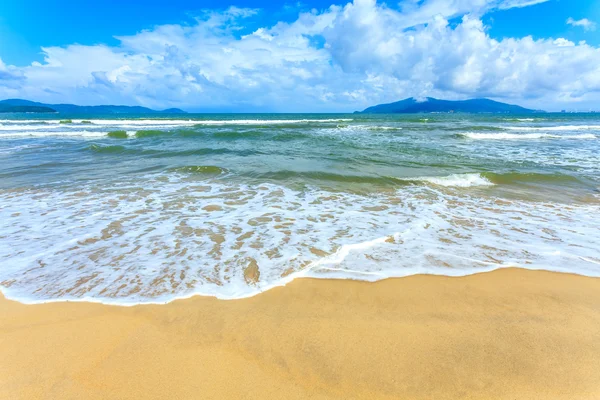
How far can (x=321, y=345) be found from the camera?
2535 millimetres

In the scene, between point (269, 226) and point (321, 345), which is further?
point (269, 226)

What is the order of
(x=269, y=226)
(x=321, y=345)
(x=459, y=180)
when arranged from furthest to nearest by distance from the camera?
(x=459, y=180)
(x=269, y=226)
(x=321, y=345)

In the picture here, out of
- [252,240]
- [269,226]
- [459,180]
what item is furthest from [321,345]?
[459,180]

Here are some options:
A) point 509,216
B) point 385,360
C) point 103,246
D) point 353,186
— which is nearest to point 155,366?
point 385,360

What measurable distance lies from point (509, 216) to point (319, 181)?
181 inches

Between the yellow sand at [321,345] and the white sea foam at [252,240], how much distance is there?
1.17ft

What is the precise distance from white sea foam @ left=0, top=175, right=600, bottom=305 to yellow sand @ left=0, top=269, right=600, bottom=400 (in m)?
0.36

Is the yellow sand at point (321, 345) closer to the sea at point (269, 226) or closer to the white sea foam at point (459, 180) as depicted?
the sea at point (269, 226)

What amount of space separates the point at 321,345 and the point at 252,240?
241 cm

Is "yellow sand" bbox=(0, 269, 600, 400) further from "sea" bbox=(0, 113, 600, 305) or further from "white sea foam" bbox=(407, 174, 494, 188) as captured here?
"white sea foam" bbox=(407, 174, 494, 188)

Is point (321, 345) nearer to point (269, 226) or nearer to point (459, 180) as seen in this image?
point (269, 226)

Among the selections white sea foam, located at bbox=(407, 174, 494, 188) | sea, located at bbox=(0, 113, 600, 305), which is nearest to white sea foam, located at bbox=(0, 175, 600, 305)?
sea, located at bbox=(0, 113, 600, 305)

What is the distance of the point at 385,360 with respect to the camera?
2.38 metres

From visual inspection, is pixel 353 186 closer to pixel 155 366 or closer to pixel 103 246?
pixel 103 246
